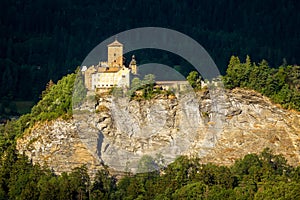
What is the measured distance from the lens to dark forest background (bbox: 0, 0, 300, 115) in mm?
110688

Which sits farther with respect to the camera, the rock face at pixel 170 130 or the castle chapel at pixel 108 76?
the castle chapel at pixel 108 76

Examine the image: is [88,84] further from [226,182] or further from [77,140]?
[226,182]

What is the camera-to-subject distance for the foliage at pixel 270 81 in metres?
58.2

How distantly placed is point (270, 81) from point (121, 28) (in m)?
63.4

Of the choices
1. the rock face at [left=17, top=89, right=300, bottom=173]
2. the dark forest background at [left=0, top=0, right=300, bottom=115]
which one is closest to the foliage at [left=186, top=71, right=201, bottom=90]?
the rock face at [left=17, top=89, right=300, bottom=173]

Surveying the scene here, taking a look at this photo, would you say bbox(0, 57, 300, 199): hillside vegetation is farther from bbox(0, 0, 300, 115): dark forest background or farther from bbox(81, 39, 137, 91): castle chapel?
bbox(0, 0, 300, 115): dark forest background

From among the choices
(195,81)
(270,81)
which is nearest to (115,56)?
(195,81)

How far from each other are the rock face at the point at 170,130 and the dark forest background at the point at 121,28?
143ft

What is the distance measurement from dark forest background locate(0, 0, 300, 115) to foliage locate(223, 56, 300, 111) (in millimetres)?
43267

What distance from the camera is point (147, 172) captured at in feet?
196

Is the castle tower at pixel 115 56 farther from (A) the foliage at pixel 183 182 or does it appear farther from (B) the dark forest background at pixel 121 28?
(B) the dark forest background at pixel 121 28

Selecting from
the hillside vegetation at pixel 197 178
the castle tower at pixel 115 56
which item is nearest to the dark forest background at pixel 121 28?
the castle tower at pixel 115 56

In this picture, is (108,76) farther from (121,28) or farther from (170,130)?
(121,28)

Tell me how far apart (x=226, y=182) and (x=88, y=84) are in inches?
353
